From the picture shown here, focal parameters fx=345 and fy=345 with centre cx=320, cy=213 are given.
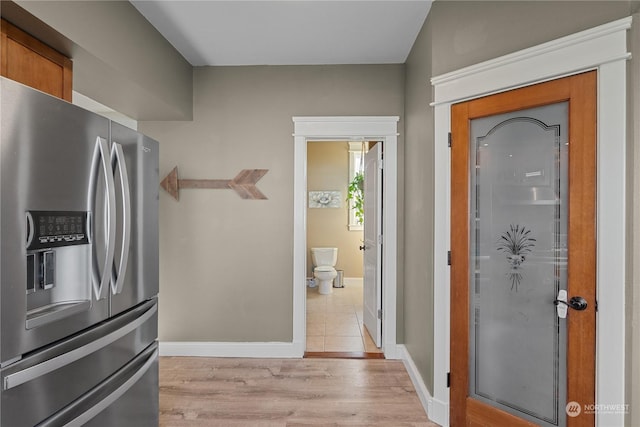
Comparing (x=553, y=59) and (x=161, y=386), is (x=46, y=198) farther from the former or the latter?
(x=553, y=59)

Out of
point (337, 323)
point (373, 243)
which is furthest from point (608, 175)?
point (337, 323)

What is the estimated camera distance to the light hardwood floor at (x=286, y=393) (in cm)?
230

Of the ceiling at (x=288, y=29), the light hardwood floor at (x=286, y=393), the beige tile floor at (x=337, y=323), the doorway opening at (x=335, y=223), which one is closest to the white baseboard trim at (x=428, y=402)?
the light hardwood floor at (x=286, y=393)

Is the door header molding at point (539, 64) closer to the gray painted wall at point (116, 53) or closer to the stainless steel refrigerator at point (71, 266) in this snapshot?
the stainless steel refrigerator at point (71, 266)

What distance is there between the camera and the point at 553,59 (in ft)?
5.70

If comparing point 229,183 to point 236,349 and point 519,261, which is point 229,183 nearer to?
point 236,349

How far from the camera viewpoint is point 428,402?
233 cm

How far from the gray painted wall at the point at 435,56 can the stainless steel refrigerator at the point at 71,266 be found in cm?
179

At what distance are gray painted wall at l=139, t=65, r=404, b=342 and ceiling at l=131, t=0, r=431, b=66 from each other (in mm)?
194

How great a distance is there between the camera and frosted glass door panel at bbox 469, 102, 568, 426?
178 centimetres

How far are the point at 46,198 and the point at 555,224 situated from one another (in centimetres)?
224

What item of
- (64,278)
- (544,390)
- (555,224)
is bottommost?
(544,390)

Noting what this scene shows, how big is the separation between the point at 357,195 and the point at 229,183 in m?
3.28

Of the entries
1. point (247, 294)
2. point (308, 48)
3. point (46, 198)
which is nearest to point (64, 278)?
point (46, 198)
